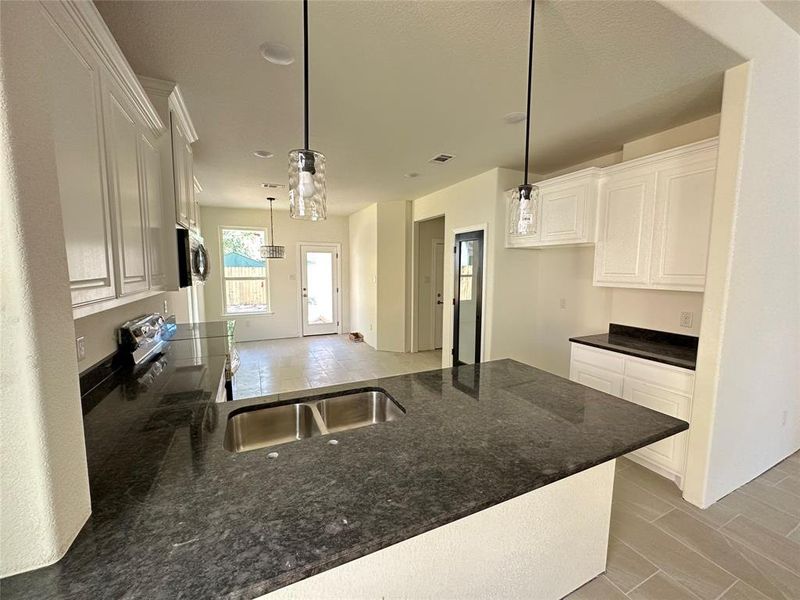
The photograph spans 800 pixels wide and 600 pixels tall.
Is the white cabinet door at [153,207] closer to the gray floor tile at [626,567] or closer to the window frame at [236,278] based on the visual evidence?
the gray floor tile at [626,567]

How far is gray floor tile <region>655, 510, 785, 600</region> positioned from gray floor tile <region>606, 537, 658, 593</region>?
344 mm

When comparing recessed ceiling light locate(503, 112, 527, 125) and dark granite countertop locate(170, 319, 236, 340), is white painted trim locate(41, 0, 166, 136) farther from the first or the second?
recessed ceiling light locate(503, 112, 527, 125)

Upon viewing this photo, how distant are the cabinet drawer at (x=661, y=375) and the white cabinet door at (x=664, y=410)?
38 millimetres

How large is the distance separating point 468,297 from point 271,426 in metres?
3.26

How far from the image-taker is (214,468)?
107cm

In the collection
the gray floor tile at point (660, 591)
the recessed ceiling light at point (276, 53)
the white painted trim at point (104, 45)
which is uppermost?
the recessed ceiling light at point (276, 53)

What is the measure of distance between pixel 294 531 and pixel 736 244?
8.70 feet

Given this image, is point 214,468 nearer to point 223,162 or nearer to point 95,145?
point 95,145

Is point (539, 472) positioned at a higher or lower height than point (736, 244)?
lower

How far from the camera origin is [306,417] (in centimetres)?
167

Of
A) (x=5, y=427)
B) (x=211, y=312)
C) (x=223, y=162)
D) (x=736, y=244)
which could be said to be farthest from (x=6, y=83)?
(x=211, y=312)

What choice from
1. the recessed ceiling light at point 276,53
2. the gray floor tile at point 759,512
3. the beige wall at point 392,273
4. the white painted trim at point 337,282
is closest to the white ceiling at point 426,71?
the recessed ceiling light at point 276,53

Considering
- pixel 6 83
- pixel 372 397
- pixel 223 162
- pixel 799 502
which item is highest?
pixel 223 162

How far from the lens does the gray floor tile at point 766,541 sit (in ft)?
6.00
